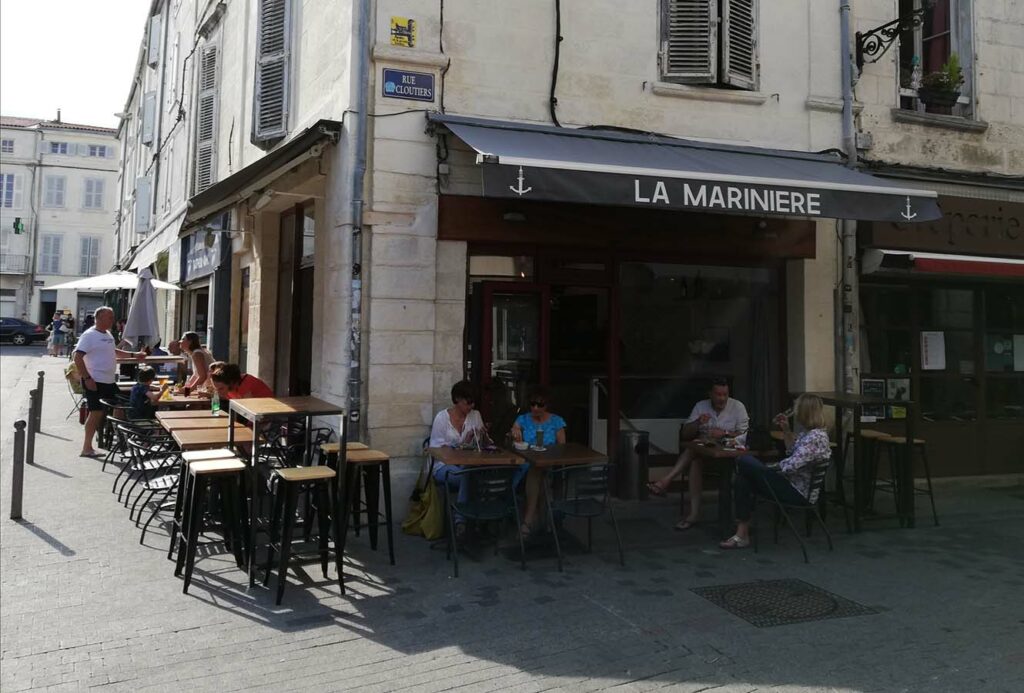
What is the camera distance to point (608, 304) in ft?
24.9

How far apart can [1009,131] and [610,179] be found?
6.42m

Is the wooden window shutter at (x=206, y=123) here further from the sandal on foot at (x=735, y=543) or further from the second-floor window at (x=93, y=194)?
the second-floor window at (x=93, y=194)

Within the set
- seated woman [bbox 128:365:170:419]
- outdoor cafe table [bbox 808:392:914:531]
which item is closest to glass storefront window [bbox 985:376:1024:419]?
outdoor cafe table [bbox 808:392:914:531]

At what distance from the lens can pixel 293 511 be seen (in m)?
4.60

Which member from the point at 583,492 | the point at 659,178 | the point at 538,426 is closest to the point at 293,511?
the point at 583,492

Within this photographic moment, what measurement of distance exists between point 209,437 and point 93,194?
46079 millimetres

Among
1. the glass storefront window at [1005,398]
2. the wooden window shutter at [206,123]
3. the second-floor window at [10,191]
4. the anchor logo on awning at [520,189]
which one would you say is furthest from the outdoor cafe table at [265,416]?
the second-floor window at [10,191]

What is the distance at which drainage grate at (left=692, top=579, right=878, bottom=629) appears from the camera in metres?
4.44

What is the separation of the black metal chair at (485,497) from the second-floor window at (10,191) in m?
48.6

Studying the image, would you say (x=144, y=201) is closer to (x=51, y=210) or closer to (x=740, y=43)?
(x=740, y=43)

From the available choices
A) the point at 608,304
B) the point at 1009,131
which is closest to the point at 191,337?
the point at 608,304

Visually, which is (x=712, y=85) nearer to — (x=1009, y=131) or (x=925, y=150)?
(x=925, y=150)

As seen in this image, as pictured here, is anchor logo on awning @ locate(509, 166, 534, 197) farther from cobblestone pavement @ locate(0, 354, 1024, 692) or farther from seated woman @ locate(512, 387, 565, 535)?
cobblestone pavement @ locate(0, 354, 1024, 692)

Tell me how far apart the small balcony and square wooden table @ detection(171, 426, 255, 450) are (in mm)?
45391
